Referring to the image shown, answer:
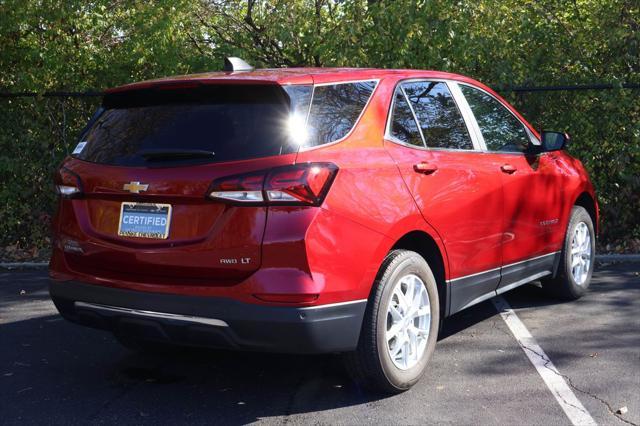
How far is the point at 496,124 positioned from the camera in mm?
5520

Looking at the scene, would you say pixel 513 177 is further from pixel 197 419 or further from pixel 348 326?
pixel 197 419

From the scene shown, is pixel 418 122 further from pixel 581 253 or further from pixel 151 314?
pixel 581 253

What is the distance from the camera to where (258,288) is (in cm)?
361

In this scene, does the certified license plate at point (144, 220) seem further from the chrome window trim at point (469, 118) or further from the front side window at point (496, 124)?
the front side window at point (496, 124)

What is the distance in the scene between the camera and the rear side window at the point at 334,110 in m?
3.85

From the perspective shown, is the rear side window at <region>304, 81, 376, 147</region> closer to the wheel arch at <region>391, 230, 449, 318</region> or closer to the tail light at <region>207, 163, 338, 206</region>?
the tail light at <region>207, 163, 338, 206</region>

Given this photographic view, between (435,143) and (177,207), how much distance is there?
1759 mm

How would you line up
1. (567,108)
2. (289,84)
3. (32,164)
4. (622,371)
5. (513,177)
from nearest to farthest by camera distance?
(289,84)
(622,371)
(513,177)
(567,108)
(32,164)

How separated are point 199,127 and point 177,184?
1.15 ft

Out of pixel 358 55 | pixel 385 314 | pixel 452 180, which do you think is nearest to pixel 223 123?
pixel 385 314

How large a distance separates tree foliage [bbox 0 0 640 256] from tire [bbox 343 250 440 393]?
4812 millimetres

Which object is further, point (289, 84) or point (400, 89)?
point (400, 89)

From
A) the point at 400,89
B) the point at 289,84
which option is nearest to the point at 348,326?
the point at 289,84

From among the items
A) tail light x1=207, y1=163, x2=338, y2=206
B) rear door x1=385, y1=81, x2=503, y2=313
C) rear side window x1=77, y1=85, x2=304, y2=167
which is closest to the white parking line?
rear door x1=385, y1=81, x2=503, y2=313
